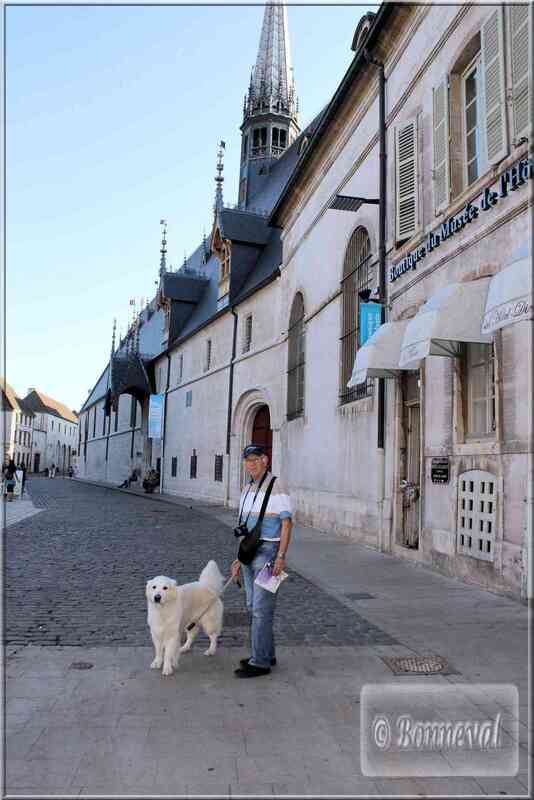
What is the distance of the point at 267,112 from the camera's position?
37.8 metres

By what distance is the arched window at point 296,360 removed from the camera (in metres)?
18.5

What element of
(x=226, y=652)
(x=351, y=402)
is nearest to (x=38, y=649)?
(x=226, y=652)

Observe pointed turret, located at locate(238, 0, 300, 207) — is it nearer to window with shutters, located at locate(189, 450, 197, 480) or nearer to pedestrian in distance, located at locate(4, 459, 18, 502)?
window with shutters, located at locate(189, 450, 197, 480)

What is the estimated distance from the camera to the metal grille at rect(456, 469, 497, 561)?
25.5 ft

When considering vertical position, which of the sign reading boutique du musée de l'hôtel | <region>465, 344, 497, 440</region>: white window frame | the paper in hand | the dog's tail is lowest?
the dog's tail

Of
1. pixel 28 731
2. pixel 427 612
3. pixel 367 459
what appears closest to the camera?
pixel 28 731

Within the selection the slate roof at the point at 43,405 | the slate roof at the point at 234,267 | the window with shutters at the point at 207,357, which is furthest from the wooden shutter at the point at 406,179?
the slate roof at the point at 43,405

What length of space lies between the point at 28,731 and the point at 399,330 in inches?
330

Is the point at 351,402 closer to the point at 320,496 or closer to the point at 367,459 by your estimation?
the point at 367,459

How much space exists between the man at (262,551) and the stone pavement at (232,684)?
17cm

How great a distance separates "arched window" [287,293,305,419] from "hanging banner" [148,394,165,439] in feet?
53.6

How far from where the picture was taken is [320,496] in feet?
50.9

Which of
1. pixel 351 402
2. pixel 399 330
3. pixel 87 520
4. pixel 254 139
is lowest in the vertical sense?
pixel 87 520

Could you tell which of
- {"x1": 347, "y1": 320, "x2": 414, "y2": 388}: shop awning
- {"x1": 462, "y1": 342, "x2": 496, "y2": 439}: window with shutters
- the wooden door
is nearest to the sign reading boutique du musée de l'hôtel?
{"x1": 347, "y1": 320, "x2": 414, "y2": 388}: shop awning
